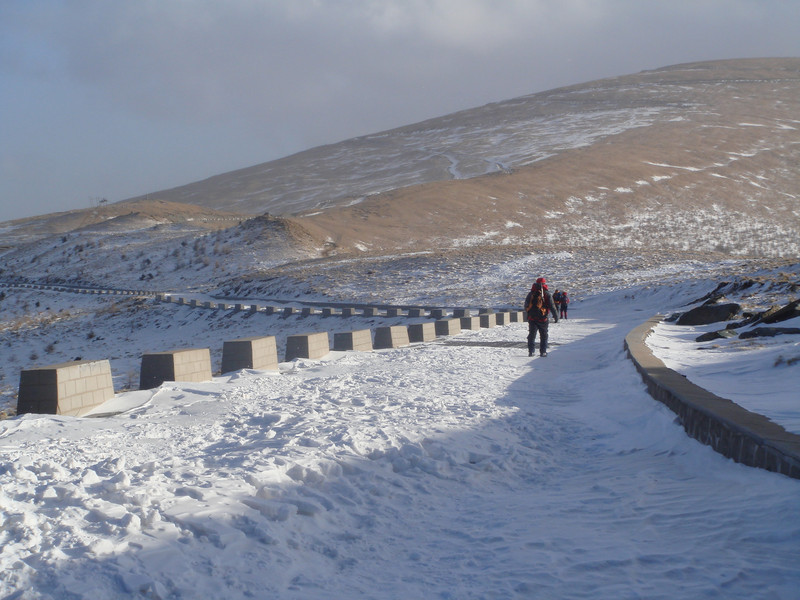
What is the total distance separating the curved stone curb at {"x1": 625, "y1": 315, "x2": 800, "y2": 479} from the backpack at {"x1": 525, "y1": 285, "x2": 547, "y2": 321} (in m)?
6.13

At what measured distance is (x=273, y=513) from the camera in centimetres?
560

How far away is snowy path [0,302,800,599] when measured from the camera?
15.0 feet

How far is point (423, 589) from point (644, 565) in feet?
4.42

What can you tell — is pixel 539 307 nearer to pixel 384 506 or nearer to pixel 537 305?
pixel 537 305

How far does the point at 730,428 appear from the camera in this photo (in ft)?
20.7

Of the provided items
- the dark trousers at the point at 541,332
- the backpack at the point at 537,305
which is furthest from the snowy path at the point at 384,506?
the dark trousers at the point at 541,332

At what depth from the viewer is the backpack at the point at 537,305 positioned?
15.5 metres

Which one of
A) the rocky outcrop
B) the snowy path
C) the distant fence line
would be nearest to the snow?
the snowy path

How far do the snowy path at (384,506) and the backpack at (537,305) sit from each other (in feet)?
18.9

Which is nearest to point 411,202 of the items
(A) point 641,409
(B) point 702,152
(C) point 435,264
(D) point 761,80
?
(C) point 435,264

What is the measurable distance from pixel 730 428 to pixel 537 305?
30.6ft

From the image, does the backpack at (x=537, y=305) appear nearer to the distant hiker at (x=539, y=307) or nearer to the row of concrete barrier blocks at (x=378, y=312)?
the distant hiker at (x=539, y=307)

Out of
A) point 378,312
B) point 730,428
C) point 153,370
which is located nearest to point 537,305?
point 153,370

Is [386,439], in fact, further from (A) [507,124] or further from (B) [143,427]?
(A) [507,124]
